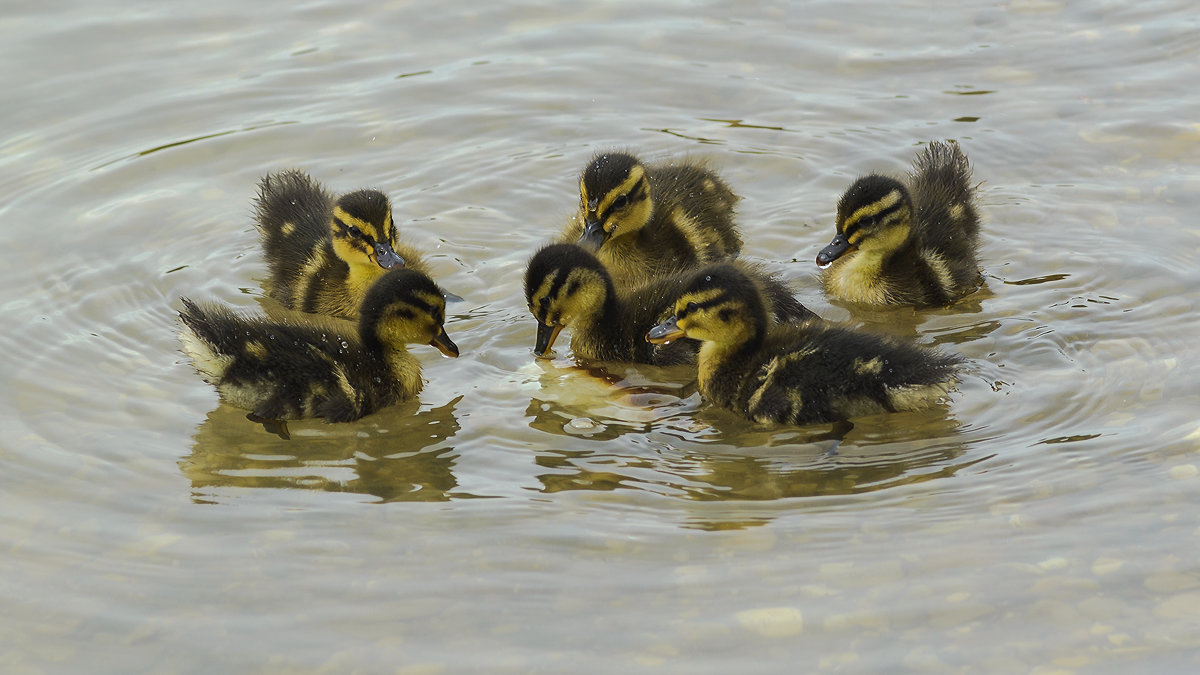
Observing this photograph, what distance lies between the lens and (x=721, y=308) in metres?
4.93

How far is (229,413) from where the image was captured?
507 cm

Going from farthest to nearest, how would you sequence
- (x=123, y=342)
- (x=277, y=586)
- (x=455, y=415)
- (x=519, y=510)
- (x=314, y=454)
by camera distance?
1. (x=123, y=342)
2. (x=455, y=415)
3. (x=314, y=454)
4. (x=519, y=510)
5. (x=277, y=586)

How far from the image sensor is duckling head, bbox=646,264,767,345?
4926 millimetres

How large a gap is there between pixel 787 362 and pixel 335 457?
1.59m

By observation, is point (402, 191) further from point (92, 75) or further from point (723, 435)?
point (723, 435)

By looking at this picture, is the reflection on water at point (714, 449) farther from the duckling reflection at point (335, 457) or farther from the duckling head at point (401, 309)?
the duckling head at point (401, 309)

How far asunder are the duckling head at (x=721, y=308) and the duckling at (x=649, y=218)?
1.01 m

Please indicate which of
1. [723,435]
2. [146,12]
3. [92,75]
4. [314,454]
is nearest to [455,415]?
[314,454]

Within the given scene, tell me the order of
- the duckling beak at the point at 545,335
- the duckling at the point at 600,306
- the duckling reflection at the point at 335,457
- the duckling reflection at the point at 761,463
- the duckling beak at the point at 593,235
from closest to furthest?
the duckling reflection at the point at 761,463 < the duckling reflection at the point at 335,457 < the duckling at the point at 600,306 < the duckling beak at the point at 545,335 < the duckling beak at the point at 593,235

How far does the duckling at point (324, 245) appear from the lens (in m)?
5.68

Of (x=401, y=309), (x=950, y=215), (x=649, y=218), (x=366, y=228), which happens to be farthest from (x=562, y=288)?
(x=950, y=215)

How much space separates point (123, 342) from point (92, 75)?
3.07 m

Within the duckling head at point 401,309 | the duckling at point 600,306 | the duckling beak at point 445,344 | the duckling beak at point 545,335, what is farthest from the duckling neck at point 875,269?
the duckling head at point 401,309

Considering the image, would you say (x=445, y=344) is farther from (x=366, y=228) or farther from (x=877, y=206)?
(x=877, y=206)
